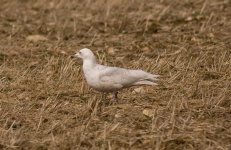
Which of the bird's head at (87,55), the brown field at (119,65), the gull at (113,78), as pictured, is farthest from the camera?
the bird's head at (87,55)

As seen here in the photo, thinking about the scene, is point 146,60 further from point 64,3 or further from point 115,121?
point 64,3

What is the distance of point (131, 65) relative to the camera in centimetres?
974

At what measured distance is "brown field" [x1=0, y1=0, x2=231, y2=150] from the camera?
644 centimetres

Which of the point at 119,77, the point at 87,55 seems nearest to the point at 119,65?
the point at 87,55

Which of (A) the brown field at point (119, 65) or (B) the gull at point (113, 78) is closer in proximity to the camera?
(A) the brown field at point (119, 65)

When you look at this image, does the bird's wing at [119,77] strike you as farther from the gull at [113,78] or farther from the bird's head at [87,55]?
the bird's head at [87,55]

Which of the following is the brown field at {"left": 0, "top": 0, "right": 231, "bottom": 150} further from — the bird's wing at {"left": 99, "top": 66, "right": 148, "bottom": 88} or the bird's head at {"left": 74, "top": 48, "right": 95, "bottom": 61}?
the bird's head at {"left": 74, "top": 48, "right": 95, "bottom": 61}

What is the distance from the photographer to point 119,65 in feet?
32.7

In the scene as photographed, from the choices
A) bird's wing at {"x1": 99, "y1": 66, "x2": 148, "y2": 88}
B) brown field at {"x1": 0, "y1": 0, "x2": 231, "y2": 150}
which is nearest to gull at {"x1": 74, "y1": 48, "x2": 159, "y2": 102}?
bird's wing at {"x1": 99, "y1": 66, "x2": 148, "y2": 88}

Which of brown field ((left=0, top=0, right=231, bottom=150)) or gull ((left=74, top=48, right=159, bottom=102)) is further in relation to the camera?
gull ((left=74, top=48, right=159, bottom=102))

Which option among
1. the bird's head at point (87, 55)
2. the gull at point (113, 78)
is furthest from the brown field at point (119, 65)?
the bird's head at point (87, 55)

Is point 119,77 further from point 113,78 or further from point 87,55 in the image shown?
point 87,55

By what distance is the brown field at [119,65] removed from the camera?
6.44 m

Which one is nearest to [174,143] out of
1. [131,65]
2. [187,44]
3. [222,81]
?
[222,81]
